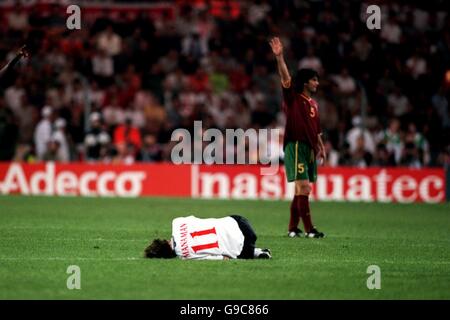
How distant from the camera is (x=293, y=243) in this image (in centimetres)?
1534

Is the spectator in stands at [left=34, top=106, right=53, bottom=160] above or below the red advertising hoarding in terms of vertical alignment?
above

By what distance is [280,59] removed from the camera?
15359mm

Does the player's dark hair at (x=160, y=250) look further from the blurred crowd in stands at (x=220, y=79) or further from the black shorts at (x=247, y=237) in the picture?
the blurred crowd in stands at (x=220, y=79)

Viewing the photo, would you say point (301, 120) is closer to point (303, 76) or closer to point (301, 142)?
point (301, 142)

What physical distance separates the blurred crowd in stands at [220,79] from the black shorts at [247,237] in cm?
1490

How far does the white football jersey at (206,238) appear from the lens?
1242cm

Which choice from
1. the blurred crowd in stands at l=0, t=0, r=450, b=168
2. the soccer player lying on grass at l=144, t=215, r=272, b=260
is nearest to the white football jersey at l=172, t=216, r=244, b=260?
the soccer player lying on grass at l=144, t=215, r=272, b=260

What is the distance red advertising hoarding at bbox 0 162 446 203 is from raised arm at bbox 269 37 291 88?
11814 mm

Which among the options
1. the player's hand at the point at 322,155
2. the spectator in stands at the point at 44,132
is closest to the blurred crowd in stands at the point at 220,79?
the spectator in stands at the point at 44,132

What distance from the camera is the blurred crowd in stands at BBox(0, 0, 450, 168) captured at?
92.9ft

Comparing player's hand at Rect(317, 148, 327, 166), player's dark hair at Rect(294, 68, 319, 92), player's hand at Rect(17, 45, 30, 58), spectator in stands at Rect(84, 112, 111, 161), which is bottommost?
player's hand at Rect(317, 148, 327, 166)

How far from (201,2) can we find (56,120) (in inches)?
263

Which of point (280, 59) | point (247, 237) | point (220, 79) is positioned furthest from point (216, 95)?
point (247, 237)

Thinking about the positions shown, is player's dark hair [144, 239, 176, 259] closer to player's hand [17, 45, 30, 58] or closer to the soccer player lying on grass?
the soccer player lying on grass
